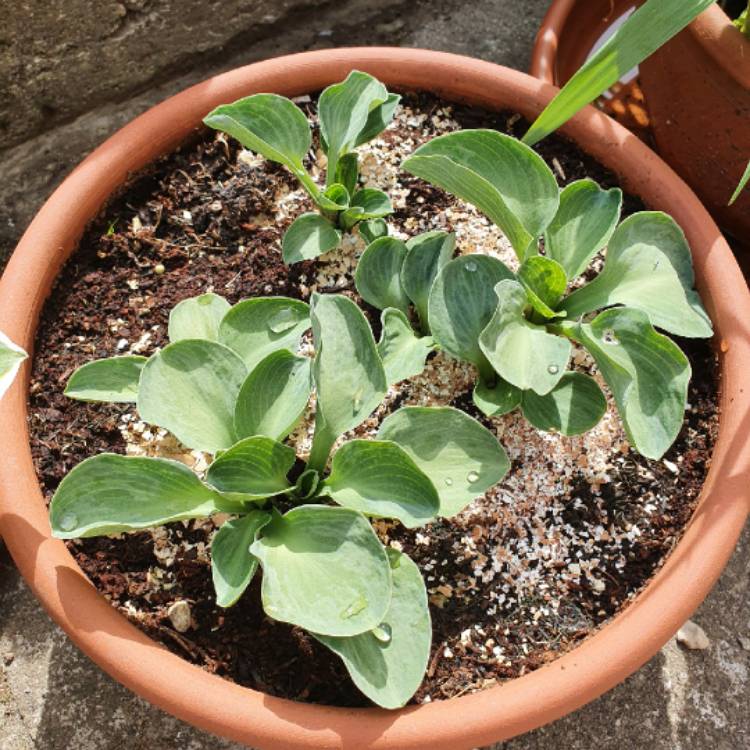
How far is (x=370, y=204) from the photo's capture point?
1.08 metres

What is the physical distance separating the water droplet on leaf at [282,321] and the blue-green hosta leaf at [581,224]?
30cm

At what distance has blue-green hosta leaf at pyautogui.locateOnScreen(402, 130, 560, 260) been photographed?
94cm

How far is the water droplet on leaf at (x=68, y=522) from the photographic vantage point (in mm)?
835

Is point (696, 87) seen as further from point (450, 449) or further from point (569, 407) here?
point (450, 449)

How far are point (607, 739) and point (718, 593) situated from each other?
291 millimetres

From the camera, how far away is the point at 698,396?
3.54 feet

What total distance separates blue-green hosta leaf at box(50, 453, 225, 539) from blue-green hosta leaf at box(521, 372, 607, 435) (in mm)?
359

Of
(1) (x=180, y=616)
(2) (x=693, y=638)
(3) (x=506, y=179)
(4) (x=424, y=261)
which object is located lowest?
(2) (x=693, y=638)

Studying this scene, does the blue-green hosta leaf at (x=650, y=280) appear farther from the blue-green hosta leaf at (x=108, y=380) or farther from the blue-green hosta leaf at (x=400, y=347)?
the blue-green hosta leaf at (x=108, y=380)

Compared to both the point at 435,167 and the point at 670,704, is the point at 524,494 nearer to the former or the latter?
the point at 435,167

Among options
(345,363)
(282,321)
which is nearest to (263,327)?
(282,321)

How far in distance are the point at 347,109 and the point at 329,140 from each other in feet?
0.14

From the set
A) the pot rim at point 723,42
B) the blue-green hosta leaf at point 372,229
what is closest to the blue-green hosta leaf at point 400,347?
the blue-green hosta leaf at point 372,229

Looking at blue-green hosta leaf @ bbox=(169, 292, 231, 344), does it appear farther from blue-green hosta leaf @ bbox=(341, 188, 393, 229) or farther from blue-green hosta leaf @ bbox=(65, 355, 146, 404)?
blue-green hosta leaf @ bbox=(341, 188, 393, 229)
